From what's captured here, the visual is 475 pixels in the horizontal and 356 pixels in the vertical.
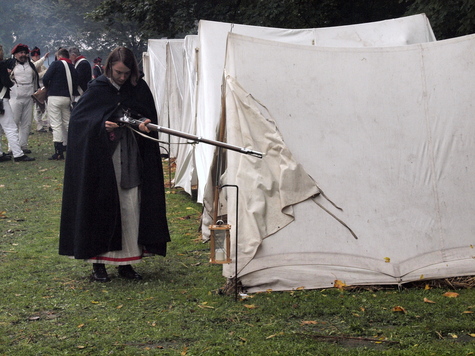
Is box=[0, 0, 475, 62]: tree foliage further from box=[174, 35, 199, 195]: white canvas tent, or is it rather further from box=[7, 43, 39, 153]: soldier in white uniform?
box=[7, 43, 39, 153]: soldier in white uniform

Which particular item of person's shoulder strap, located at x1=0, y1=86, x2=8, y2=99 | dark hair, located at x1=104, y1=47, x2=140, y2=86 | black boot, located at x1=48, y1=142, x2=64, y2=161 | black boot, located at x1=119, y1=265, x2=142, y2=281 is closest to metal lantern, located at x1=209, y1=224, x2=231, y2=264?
black boot, located at x1=119, y1=265, x2=142, y2=281

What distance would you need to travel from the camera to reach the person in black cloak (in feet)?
21.0

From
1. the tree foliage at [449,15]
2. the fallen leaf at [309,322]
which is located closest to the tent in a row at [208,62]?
the tree foliage at [449,15]

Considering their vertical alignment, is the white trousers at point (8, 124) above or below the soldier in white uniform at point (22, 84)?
below

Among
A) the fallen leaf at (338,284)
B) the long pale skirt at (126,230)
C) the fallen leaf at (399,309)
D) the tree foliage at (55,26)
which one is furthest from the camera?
the tree foliage at (55,26)

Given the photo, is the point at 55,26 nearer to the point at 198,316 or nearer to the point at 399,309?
the point at 198,316

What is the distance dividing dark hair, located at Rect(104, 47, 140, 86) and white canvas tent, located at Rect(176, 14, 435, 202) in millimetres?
2475

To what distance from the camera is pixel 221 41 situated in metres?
9.50

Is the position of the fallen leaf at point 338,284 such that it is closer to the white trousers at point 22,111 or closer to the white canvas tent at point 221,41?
the white canvas tent at point 221,41

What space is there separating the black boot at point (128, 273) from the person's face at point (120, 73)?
1.57 m

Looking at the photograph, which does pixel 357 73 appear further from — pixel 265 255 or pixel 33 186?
pixel 33 186

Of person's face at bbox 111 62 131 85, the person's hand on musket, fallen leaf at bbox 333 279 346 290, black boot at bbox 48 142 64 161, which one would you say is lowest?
black boot at bbox 48 142 64 161

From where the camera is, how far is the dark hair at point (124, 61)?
6345 mm

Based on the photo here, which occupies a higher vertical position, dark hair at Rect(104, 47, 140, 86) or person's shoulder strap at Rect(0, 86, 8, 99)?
dark hair at Rect(104, 47, 140, 86)
